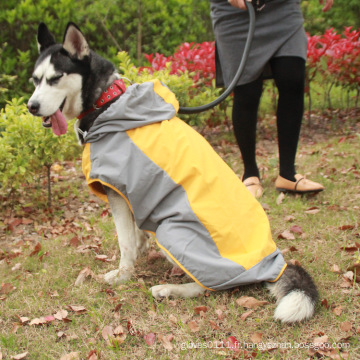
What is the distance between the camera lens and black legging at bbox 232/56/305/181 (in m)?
3.45

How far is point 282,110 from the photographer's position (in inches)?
143

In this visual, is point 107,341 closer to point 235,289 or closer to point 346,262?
point 235,289

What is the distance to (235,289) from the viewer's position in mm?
2412

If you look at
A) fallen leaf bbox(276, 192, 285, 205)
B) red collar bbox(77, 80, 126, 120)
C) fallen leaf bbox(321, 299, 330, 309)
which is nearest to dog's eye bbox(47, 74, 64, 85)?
red collar bbox(77, 80, 126, 120)

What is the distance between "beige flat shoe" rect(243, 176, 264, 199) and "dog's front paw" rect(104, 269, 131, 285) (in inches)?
63.2

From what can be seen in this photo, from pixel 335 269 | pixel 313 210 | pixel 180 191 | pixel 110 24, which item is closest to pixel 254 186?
pixel 313 210

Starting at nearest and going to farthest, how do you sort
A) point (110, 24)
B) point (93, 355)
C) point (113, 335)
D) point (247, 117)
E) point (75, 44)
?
point (93, 355) → point (113, 335) → point (75, 44) → point (247, 117) → point (110, 24)

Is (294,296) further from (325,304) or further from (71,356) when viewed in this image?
(71,356)

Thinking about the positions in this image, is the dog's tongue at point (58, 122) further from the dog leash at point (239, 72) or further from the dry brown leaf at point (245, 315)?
the dry brown leaf at point (245, 315)

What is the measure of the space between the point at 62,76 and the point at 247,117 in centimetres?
177

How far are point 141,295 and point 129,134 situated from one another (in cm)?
97

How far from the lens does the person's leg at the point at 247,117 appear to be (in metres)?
3.61

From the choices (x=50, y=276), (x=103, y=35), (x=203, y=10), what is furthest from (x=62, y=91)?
(x=203, y=10)

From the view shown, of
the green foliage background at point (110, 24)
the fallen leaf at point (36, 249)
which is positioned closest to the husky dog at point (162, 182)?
the fallen leaf at point (36, 249)
